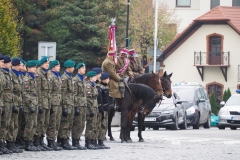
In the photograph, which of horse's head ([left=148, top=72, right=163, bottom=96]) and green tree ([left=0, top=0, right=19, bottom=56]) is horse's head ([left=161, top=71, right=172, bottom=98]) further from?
green tree ([left=0, top=0, right=19, bottom=56])

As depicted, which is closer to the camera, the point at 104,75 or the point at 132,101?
the point at 104,75

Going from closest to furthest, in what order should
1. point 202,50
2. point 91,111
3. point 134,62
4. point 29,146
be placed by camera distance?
point 29,146, point 91,111, point 134,62, point 202,50

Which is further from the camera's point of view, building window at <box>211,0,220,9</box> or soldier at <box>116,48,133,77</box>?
building window at <box>211,0,220,9</box>

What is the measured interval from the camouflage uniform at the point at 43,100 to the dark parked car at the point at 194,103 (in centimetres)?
1954

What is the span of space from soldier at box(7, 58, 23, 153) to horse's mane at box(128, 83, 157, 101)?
5843 mm

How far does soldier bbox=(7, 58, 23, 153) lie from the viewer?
19.9 m

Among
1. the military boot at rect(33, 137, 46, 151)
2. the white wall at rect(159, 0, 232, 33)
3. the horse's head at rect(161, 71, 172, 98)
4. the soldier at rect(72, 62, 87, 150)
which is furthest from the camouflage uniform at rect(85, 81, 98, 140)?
the white wall at rect(159, 0, 232, 33)

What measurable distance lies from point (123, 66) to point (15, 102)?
281 inches

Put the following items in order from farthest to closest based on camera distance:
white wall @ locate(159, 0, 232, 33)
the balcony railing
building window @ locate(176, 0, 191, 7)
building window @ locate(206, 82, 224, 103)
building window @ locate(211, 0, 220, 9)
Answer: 1. building window @ locate(176, 0, 191, 7)
2. white wall @ locate(159, 0, 232, 33)
3. building window @ locate(211, 0, 220, 9)
4. building window @ locate(206, 82, 224, 103)
5. the balcony railing

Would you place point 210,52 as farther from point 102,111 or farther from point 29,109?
point 29,109

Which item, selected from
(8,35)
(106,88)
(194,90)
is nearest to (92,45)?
(8,35)

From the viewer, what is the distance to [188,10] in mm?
99500

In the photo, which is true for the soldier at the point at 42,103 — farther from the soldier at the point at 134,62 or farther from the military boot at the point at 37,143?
the soldier at the point at 134,62

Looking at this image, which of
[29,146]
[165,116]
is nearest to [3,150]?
[29,146]
